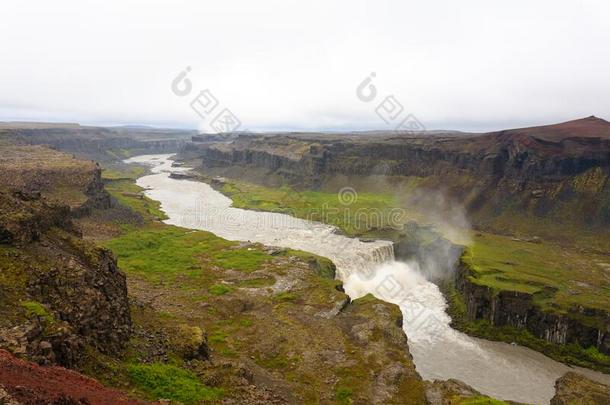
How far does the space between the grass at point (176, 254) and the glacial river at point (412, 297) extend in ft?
39.1

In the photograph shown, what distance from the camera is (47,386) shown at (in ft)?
48.5

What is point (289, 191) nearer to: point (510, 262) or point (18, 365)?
point (510, 262)

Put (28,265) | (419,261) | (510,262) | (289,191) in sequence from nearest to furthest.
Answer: (28,265) < (510,262) < (419,261) < (289,191)

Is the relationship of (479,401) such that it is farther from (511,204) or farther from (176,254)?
(511,204)

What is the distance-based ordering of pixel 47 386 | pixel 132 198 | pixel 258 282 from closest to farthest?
pixel 47 386
pixel 258 282
pixel 132 198

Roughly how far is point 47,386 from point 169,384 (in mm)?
9694

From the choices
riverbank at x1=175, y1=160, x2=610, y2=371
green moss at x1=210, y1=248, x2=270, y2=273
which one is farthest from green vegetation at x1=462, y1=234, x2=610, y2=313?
green moss at x1=210, y1=248, x2=270, y2=273

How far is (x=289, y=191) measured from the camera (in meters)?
147

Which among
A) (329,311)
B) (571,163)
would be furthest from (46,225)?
(571,163)

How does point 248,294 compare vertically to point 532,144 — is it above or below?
below

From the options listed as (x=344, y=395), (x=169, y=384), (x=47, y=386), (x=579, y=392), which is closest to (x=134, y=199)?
(x=344, y=395)

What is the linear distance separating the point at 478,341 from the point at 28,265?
4829 centimetres

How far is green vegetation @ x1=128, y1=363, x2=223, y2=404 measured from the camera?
897 inches

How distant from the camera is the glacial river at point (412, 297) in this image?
4466 centimetres
